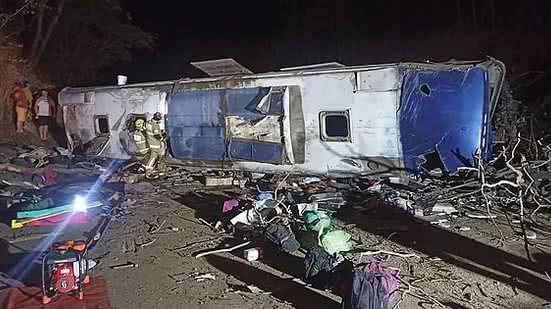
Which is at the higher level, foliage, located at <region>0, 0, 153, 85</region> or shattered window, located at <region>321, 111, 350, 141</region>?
foliage, located at <region>0, 0, 153, 85</region>

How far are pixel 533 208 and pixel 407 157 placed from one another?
72.7 inches

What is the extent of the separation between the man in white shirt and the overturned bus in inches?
221

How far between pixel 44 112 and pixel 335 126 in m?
10.2

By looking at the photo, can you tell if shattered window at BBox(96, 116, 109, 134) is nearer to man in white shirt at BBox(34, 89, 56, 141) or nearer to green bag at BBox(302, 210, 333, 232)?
man in white shirt at BBox(34, 89, 56, 141)

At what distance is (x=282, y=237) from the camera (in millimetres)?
6156

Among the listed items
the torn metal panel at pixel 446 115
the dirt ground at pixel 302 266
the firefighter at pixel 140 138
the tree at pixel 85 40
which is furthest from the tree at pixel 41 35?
the torn metal panel at pixel 446 115

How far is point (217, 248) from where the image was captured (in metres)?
6.61

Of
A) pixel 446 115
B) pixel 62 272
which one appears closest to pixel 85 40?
pixel 446 115

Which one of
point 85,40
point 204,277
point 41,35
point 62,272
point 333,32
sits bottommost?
point 204,277

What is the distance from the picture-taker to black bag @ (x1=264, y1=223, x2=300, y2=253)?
20.0ft

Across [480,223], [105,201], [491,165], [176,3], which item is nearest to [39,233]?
[105,201]

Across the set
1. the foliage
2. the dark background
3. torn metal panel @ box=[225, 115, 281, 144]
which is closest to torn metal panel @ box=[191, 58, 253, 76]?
torn metal panel @ box=[225, 115, 281, 144]

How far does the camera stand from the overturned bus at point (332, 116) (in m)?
8.02

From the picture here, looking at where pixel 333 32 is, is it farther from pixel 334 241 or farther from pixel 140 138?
pixel 334 241
